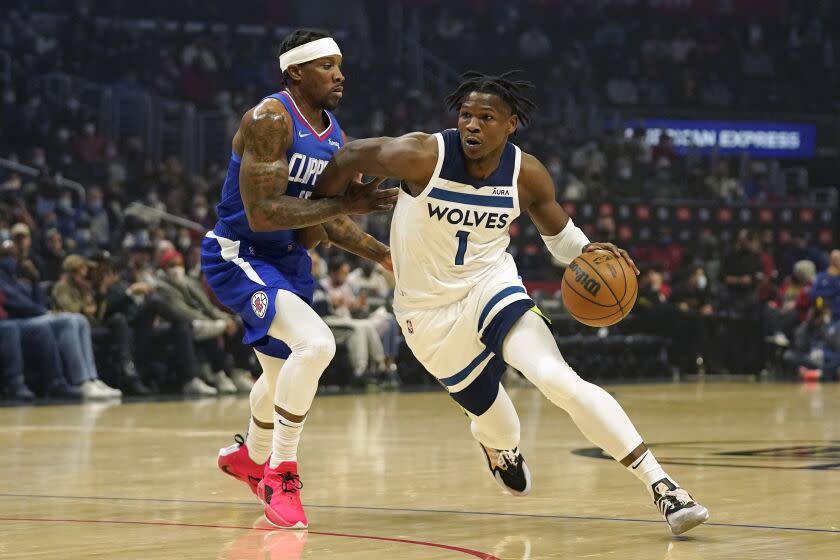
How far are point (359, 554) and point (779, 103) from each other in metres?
26.5

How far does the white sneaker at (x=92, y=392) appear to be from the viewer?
520 inches

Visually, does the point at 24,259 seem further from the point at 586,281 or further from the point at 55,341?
the point at 586,281

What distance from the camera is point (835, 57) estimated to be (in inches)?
1188

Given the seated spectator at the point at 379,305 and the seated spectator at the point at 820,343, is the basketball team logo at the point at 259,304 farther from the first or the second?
the seated spectator at the point at 820,343

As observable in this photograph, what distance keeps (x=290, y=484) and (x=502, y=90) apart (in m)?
1.80

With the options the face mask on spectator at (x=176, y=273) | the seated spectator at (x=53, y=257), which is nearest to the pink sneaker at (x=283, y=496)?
the face mask on spectator at (x=176, y=273)

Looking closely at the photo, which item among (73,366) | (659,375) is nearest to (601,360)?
(659,375)

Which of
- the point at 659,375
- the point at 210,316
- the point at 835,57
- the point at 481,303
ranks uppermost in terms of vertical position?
the point at 835,57

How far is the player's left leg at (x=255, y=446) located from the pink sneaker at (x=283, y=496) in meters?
0.54

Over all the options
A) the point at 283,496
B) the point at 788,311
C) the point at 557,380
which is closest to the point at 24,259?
the point at 283,496

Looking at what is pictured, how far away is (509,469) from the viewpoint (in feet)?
19.9

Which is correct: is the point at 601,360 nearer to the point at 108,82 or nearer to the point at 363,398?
the point at 363,398

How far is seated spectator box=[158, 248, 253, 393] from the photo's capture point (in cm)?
1402

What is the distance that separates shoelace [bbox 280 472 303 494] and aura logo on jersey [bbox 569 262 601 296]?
→ 1385 millimetres
